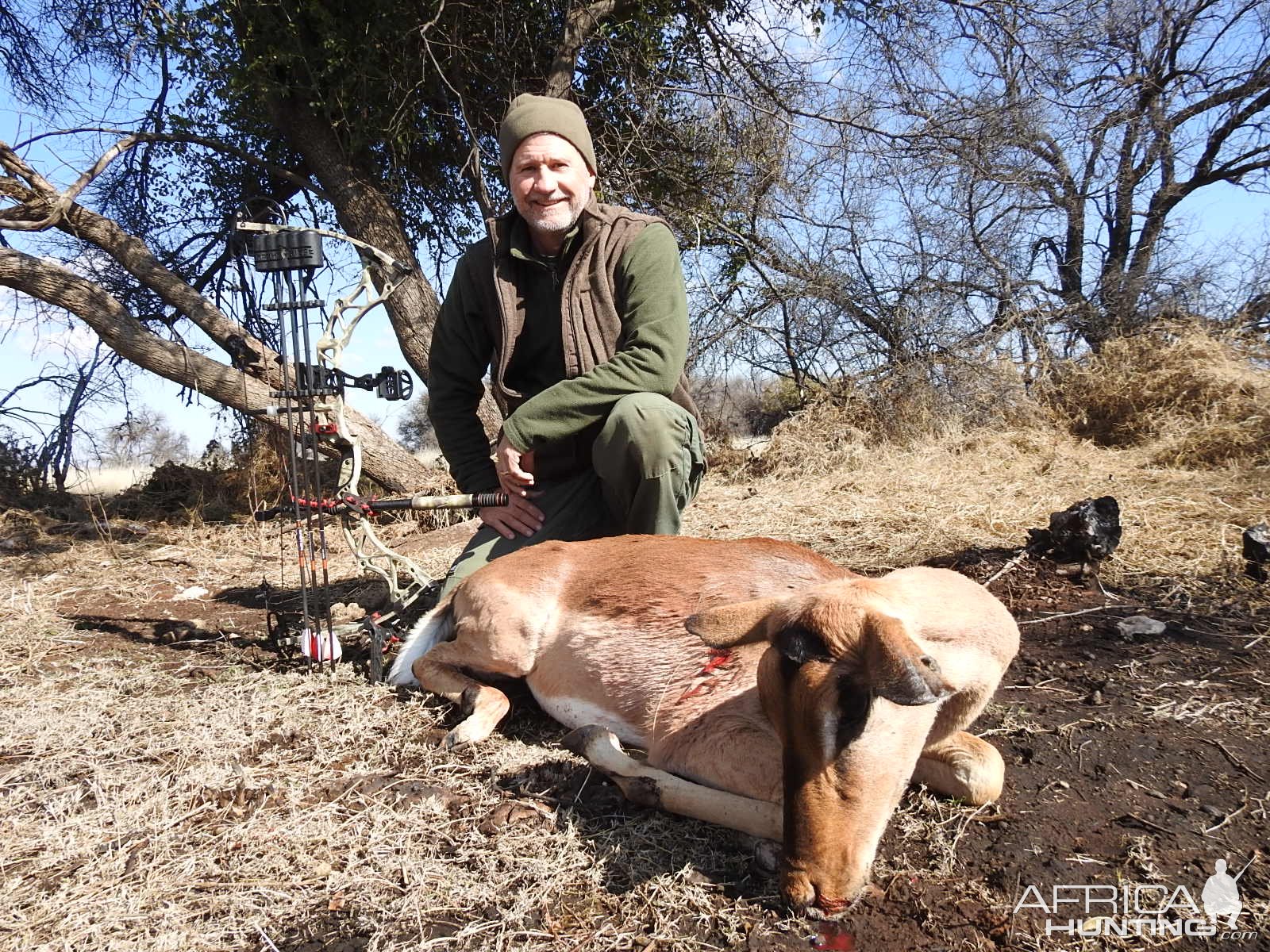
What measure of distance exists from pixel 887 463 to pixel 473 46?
6092 mm

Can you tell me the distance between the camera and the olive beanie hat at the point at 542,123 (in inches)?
160

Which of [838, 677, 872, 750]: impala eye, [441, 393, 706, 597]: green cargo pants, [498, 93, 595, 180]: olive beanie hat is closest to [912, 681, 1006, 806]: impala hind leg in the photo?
[838, 677, 872, 750]: impala eye

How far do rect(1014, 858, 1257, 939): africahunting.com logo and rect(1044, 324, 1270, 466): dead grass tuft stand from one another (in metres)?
6.24

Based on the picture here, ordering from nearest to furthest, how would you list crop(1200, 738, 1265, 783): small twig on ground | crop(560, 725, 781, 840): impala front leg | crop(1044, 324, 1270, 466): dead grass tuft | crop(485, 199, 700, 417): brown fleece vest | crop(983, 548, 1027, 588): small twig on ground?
crop(560, 725, 781, 840): impala front leg, crop(1200, 738, 1265, 783): small twig on ground, crop(485, 199, 700, 417): brown fleece vest, crop(983, 548, 1027, 588): small twig on ground, crop(1044, 324, 1270, 466): dead grass tuft

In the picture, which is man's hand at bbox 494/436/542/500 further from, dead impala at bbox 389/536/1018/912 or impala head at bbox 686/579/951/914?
impala head at bbox 686/579/951/914

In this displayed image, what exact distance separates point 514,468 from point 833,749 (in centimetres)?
239

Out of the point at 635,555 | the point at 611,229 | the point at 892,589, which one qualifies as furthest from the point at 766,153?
the point at 892,589

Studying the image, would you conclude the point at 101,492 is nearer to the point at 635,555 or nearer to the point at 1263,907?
the point at 635,555

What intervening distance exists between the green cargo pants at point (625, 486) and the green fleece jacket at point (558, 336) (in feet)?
0.44

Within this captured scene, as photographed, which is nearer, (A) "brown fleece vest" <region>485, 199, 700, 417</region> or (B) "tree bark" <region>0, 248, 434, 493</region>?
(A) "brown fleece vest" <region>485, 199, 700, 417</region>

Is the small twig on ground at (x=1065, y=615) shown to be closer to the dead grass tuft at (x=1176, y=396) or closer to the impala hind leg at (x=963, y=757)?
the impala hind leg at (x=963, y=757)

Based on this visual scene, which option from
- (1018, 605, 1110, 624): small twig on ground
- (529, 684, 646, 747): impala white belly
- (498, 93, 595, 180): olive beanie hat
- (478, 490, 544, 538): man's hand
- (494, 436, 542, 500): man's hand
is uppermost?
(498, 93, 595, 180): olive beanie hat

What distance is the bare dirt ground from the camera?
198 centimetres

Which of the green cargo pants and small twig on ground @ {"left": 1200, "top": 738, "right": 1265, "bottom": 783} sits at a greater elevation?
the green cargo pants
